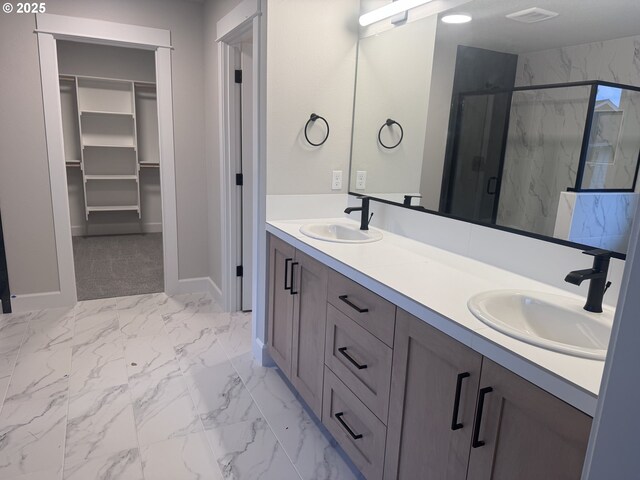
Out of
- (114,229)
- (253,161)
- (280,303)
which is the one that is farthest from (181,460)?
(114,229)

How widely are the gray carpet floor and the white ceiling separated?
3170mm

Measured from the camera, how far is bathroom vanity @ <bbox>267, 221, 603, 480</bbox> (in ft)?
3.13

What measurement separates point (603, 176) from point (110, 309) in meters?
3.30

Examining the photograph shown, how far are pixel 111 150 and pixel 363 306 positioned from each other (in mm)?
5237

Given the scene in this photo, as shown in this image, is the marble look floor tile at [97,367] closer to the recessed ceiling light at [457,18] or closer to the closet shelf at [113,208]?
the recessed ceiling light at [457,18]

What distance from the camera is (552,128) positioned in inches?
60.0

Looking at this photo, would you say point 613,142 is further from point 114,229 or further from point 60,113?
point 114,229

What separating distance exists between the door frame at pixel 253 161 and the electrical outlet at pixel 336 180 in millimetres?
416

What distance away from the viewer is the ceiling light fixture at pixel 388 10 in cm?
209

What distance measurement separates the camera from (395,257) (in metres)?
1.85

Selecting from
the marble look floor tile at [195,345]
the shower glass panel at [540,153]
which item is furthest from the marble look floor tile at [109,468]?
the shower glass panel at [540,153]

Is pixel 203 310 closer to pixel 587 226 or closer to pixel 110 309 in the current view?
pixel 110 309

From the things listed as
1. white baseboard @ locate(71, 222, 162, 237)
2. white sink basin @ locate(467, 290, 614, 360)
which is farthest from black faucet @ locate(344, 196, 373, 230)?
white baseboard @ locate(71, 222, 162, 237)

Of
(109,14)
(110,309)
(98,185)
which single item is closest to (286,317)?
(110,309)
